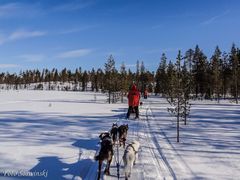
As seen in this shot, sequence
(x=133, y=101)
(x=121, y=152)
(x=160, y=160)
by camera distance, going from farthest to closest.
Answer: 1. (x=133, y=101)
2. (x=121, y=152)
3. (x=160, y=160)

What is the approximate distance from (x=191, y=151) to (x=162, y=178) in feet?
12.6

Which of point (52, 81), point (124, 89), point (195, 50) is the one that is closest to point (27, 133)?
point (124, 89)

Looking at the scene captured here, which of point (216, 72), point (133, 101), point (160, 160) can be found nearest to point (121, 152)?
point (160, 160)

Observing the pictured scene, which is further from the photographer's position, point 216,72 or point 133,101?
point 216,72

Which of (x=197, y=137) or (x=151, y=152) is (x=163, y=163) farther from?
(x=197, y=137)

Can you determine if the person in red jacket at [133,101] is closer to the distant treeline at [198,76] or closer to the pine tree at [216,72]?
the distant treeline at [198,76]

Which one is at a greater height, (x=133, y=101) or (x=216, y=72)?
(x=216, y=72)

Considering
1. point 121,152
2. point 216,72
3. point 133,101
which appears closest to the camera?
point 121,152

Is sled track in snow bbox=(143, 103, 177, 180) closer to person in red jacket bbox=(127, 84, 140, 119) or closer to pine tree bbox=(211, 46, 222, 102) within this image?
person in red jacket bbox=(127, 84, 140, 119)

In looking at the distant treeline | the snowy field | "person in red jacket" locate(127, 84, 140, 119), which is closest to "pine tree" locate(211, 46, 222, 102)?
the distant treeline

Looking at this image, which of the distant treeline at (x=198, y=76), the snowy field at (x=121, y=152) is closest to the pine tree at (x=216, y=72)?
the distant treeline at (x=198, y=76)

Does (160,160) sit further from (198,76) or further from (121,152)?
(198,76)

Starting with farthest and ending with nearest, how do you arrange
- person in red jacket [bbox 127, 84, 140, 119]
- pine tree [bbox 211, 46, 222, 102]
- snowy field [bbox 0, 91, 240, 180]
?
pine tree [bbox 211, 46, 222, 102] → person in red jacket [bbox 127, 84, 140, 119] → snowy field [bbox 0, 91, 240, 180]

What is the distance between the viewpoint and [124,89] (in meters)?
52.8
